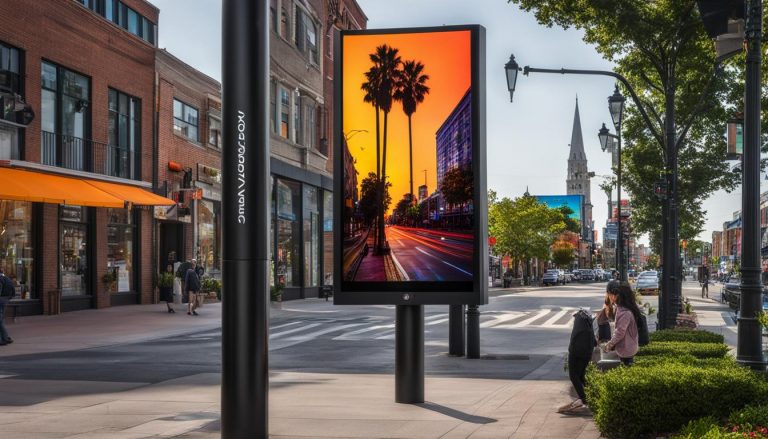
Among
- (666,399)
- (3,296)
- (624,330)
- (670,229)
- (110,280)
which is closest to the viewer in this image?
(666,399)

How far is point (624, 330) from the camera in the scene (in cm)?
1036

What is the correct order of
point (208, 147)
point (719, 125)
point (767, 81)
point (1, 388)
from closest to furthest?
point (1, 388)
point (767, 81)
point (719, 125)
point (208, 147)

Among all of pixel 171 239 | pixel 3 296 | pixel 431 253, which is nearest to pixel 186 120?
pixel 171 239

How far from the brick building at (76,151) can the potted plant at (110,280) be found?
0.17 ft

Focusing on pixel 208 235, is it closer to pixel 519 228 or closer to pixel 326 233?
pixel 326 233

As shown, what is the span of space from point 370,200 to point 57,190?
18.5 metres

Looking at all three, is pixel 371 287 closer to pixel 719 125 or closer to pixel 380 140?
pixel 380 140

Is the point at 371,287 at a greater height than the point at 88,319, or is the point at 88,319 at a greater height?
the point at 371,287

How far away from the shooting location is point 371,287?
9.88 m

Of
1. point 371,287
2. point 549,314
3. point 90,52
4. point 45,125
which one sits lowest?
point 549,314

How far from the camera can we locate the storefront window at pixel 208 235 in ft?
129

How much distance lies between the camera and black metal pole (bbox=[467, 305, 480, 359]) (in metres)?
16.8

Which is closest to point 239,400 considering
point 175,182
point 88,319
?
point 88,319

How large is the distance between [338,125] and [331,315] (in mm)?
21462
